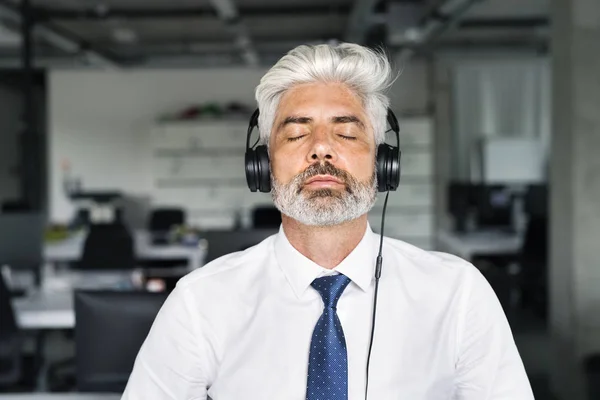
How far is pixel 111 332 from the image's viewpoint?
2344 millimetres

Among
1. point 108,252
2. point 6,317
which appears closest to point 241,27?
point 108,252

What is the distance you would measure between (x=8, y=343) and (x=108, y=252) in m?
2.41

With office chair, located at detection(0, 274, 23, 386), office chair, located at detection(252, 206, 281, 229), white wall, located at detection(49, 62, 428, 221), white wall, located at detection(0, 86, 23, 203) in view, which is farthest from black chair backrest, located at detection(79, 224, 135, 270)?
white wall, located at detection(0, 86, 23, 203)

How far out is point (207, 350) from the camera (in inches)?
69.2

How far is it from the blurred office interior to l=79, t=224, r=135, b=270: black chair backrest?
0.02 metres

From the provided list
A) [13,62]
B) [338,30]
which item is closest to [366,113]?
[338,30]

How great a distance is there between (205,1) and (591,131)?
6.03 m

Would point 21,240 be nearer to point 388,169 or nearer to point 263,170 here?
point 263,170

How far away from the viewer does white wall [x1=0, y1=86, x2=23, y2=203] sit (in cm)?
1403

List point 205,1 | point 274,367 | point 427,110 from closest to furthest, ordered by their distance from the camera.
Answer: point 274,367
point 205,1
point 427,110

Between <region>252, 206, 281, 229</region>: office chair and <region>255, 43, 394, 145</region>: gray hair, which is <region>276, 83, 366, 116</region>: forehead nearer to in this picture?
<region>255, 43, 394, 145</region>: gray hair

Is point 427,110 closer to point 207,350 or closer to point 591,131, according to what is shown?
point 591,131

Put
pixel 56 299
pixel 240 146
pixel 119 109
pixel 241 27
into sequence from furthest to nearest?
pixel 119 109 → pixel 240 146 → pixel 241 27 → pixel 56 299

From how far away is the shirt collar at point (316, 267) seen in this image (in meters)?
1.80
